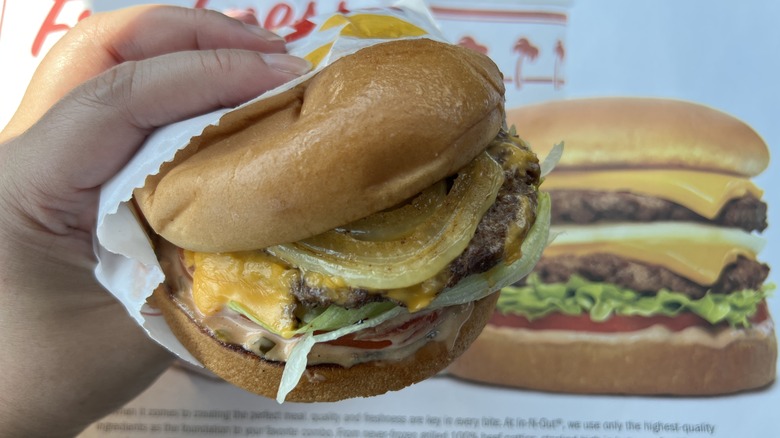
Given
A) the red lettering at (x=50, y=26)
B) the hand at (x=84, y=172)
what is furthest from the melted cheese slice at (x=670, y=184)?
the red lettering at (x=50, y=26)

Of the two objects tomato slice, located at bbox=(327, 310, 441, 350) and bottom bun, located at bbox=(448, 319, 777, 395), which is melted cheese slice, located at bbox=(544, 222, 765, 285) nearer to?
bottom bun, located at bbox=(448, 319, 777, 395)

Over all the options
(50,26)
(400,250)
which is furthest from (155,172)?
(50,26)

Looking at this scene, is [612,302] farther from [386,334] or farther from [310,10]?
[310,10]

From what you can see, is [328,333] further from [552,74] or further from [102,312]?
[552,74]

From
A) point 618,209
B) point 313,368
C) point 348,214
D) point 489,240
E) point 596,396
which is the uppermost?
point 348,214

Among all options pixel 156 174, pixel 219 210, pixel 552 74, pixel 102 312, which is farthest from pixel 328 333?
pixel 552 74

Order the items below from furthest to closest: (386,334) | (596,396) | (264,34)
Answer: (596,396) → (264,34) → (386,334)
